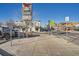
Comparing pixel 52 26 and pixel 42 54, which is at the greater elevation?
pixel 52 26

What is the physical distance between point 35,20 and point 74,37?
89.5 inches

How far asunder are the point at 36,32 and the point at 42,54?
153cm

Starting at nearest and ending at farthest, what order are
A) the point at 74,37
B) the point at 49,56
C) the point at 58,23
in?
1. the point at 49,56
2. the point at 58,23
3. the point at 74,37

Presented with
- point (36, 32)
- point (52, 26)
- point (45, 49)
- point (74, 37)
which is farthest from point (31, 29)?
point (74, 37)

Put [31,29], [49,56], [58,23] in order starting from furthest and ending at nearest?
1. [31,29]
2. [58,23]
3. [49,56]

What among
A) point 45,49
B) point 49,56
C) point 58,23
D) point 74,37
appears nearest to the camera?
point 49,56

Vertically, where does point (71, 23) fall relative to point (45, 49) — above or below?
above

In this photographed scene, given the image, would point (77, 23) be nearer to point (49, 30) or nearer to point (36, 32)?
point (49, 30)

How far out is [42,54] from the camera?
529cm

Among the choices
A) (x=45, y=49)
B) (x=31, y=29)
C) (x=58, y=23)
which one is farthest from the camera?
(x=31, y=29)

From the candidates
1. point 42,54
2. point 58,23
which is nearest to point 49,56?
point 42,54

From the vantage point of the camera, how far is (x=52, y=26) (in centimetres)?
643

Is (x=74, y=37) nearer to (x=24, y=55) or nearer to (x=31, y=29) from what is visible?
(x=31, y=29)

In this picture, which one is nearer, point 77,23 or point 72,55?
point 72,55
